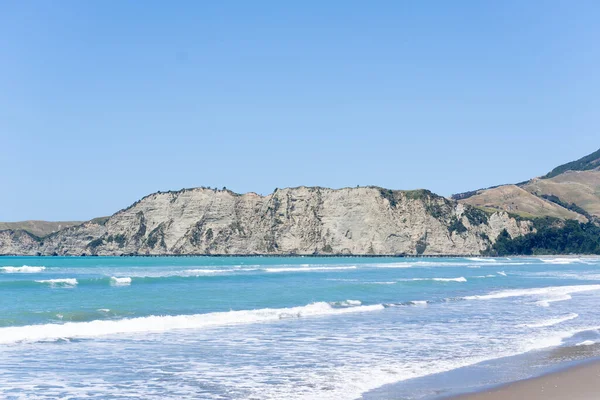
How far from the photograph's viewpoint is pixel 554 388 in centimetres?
1205

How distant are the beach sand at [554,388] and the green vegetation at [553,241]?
439 feet

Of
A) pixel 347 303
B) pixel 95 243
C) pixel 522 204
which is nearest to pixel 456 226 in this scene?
pixel 522 204

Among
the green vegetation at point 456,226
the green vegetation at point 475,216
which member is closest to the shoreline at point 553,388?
the green vegetation at point 456,226

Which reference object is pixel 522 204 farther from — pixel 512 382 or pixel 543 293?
pixel 512 382

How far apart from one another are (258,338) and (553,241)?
14499cm

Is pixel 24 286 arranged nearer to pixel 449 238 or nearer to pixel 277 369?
pixel 277 369

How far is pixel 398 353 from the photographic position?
15758 millimetres

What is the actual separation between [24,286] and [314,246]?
91.4m

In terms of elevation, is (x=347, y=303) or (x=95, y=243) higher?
(x=95, y=243)

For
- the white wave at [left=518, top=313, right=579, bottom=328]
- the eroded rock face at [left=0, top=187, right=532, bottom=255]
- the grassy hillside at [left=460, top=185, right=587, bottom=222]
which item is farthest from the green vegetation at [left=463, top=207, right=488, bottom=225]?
the white wave at [left=518, top=313, right=579, bottom=328]

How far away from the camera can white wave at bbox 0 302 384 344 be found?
18.4 meters

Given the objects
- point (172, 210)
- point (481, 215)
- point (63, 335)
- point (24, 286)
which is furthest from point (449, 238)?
point (63, 335)

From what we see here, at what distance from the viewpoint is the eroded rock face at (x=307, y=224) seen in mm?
129125

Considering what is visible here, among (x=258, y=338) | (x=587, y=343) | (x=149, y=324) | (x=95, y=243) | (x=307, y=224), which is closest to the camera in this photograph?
(x=587, y=343)
